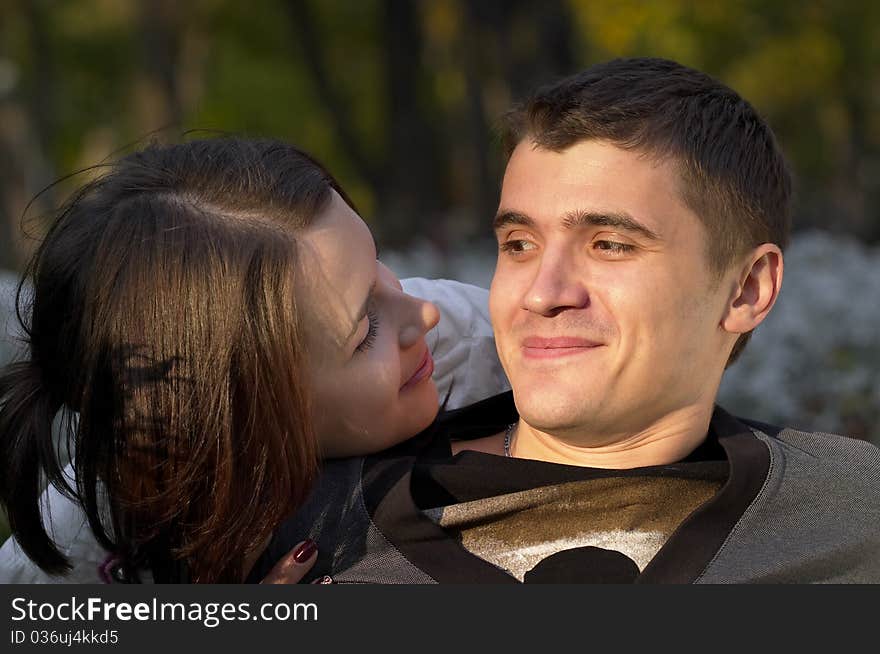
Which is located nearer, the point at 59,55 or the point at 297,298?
the point at 297,298

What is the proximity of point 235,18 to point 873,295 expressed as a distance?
15.6 metres

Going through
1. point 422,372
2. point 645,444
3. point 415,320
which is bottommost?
point 645,444

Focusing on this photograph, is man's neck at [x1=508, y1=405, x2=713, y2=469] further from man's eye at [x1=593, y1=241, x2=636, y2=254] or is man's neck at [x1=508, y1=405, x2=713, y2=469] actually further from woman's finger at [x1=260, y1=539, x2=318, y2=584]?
woman's finger at [x1=260, y1=539, x2=318, y2=584]

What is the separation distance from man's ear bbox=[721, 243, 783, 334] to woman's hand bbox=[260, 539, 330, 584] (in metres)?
1.25

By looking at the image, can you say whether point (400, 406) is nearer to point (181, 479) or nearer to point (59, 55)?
point (181, 479)

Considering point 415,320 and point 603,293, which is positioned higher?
point 603,293

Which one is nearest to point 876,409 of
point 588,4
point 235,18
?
point 588,4

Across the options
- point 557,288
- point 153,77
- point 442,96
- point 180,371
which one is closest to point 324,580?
point 180,371

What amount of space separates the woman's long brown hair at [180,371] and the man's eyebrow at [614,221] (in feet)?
2.42

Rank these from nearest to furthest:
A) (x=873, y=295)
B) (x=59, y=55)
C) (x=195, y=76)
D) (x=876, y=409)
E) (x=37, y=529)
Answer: (x=37, y=529) → (x=876, y=409) → (x=873, y=295) → (x=59, y=55) → (x=195, y=76)

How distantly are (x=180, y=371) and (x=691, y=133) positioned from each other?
1465 mm

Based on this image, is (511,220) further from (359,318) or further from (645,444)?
(645,444)

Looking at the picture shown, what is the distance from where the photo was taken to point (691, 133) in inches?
129

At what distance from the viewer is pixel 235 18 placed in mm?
20531
